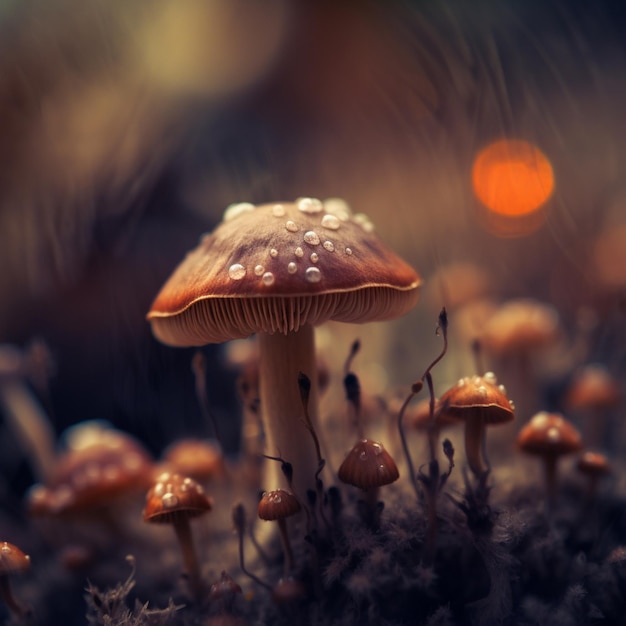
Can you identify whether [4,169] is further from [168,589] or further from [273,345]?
[168,589]

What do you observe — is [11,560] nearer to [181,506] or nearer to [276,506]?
[181,506]

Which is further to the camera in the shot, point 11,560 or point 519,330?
point 519,330

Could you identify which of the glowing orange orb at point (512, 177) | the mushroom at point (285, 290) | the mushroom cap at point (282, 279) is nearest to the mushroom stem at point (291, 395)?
the mushroom at point (285, 290)

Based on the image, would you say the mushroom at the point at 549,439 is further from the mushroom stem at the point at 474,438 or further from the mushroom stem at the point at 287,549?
the mushroom stem at the point at 287,549

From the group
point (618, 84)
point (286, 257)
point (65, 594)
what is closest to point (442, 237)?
point (618, 84)

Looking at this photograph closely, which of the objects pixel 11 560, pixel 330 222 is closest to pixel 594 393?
pixel 330 222

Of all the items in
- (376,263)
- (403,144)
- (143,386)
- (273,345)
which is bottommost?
(143,386)
